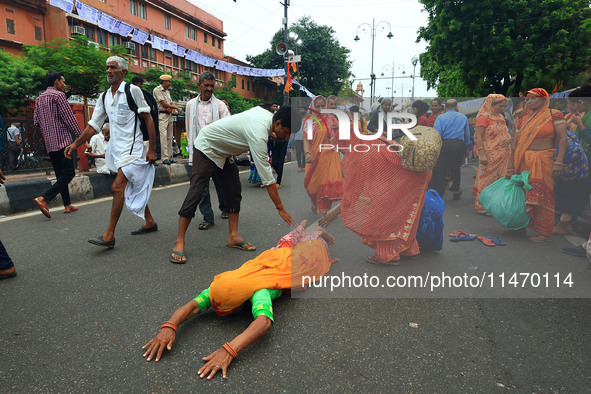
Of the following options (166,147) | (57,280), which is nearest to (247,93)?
(166,147)

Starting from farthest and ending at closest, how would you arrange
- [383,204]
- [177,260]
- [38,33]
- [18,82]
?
[38,33], [18,82], [177,260], [383,204]

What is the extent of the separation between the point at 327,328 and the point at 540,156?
1899 mm

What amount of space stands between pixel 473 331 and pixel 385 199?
1.07 metres

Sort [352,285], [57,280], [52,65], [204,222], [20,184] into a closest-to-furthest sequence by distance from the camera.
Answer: [352,285] → [57,280] → [204,222] → [20,184] → [52,65]

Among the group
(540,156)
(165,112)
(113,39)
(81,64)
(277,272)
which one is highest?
(113,39)

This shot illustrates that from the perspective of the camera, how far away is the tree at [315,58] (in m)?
37.5

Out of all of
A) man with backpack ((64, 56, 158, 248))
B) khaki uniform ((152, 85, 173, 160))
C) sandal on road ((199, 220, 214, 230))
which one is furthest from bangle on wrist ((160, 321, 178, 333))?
khaki uniform ((152, 85, 173, 160))

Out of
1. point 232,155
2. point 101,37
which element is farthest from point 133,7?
point 232,155

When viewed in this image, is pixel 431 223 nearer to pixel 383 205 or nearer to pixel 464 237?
pixel 464 237

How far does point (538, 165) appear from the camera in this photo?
2781 mm

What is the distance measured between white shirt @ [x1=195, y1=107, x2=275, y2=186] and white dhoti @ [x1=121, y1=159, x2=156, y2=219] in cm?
78

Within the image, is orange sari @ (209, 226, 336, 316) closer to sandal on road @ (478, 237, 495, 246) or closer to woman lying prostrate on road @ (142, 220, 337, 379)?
woman lying prostrate on road @ (142, 220, 337, 379)

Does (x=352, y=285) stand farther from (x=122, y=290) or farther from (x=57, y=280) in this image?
(x=57, y=280)

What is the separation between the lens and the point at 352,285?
282cm
